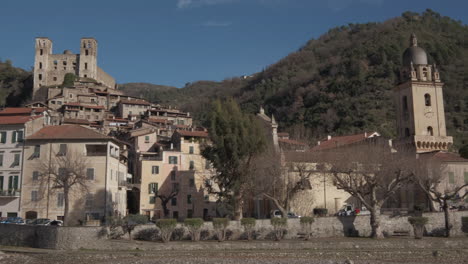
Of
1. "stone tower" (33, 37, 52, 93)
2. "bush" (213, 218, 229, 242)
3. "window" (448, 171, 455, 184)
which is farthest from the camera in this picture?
"stone tower" (33, 37, 52, 93)

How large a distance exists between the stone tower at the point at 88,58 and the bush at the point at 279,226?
11007 cm

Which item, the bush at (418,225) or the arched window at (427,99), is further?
the arched window at (427,99)

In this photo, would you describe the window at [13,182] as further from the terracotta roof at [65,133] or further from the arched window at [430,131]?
the arched window at [430,131]

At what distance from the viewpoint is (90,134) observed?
173 ft

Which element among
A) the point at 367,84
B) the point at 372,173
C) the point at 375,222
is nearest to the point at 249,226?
the point at 375,222

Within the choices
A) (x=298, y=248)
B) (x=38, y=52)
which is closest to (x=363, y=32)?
(x=38, y=52)

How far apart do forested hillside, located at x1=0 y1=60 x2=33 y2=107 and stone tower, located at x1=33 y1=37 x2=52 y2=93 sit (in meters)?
4.36

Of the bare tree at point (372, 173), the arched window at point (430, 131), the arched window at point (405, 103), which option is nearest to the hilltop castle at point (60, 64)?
the arched window at point (405, 103)

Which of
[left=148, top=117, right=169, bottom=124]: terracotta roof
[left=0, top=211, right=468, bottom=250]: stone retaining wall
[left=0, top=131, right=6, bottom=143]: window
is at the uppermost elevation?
[left=148, top=117, right=169, bottom=124]: terracotta roof

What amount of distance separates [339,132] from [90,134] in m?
62.7

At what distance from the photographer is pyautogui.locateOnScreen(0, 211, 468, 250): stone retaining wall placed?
118ft

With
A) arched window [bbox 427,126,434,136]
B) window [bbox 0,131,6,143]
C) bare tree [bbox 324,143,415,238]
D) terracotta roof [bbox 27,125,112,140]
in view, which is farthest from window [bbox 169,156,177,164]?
arched window [bbox 427,126,434,136]

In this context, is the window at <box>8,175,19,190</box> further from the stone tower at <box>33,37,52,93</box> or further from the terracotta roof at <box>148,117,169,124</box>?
the stone tower at <box>33,37,52,93</box>

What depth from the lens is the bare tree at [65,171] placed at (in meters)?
47.5
